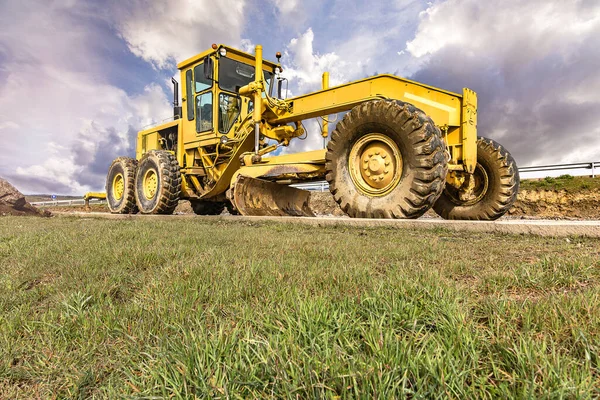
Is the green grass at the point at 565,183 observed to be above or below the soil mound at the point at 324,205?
above

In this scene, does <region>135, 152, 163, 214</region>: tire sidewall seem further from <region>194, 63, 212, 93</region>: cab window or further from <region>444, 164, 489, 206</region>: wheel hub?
<region>444, 164, 489, 206</region>: wheel hub

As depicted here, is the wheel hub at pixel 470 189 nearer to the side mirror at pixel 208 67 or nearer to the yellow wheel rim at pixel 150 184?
the side mirror at pixel 208 67

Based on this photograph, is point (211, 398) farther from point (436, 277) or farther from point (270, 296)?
point (436, 277)

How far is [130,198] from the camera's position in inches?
396

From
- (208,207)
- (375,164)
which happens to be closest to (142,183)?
(208,207)

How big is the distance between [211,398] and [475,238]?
330 centimetres

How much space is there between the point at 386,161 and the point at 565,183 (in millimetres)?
8841

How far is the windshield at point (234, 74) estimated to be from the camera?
8406mm

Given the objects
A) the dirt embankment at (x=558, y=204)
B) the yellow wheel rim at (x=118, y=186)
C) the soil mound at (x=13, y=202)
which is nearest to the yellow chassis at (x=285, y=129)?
the yellow wheel rim at (x=118, y=186)

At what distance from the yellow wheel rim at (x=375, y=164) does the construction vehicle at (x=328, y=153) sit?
0.02 metres

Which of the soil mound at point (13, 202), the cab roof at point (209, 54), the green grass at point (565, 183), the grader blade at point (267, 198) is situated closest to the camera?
the grader blade at point (267, 198)

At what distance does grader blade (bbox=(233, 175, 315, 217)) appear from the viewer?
698 centimetres

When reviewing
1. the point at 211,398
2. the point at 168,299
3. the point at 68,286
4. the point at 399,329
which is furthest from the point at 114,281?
the point at 399,329

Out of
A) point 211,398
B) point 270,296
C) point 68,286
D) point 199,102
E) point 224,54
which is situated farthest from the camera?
point 199,102
